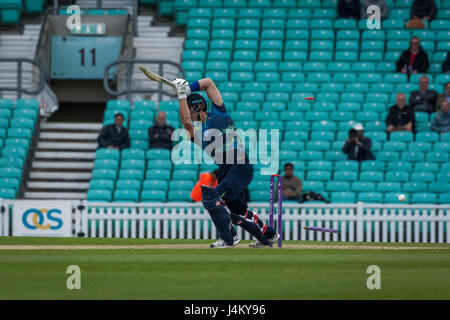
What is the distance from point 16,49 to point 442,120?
1330 centimetres

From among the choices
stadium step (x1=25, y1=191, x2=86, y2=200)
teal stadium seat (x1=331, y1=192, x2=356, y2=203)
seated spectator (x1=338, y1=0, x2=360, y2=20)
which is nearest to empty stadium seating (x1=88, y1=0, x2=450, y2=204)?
teal stadium seat (x1=331, y1=192, x2=356, y2=203)

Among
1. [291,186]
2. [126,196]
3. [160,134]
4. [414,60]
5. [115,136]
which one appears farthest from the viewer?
[414,60]

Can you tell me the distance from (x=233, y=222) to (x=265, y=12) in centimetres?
1454

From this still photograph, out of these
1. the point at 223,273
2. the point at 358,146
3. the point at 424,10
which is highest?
the point at 424,10

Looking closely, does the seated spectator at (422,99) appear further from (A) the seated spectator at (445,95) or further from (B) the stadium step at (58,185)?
(B) the stadium step at (58,185)

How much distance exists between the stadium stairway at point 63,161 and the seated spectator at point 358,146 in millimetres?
6566

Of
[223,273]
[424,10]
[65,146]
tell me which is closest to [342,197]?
[65,146]

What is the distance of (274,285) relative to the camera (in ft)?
27.1

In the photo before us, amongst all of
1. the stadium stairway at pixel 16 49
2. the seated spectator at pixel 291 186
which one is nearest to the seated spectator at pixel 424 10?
the seated spectator at pixel 291 186

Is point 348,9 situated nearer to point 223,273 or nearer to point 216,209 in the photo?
point 216,209

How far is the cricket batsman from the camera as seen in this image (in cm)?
1189

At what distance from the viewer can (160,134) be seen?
2119 cm

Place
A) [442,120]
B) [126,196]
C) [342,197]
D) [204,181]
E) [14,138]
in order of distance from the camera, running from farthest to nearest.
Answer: [14,138]
[442,120]
[126,196]
[342,197]
[204,181]

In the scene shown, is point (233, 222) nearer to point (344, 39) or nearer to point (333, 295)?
point (333, 295)
